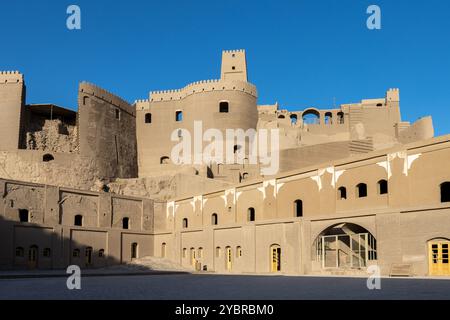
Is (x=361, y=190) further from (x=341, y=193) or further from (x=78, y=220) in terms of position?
(x=78, y=220)

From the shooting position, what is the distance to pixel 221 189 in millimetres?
35125

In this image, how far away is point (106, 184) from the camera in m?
46.0

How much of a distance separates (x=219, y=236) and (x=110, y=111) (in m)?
19.9

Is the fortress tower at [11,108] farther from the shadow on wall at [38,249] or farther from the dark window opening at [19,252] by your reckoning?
the dark window opening at [19,252]

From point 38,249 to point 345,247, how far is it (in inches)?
726

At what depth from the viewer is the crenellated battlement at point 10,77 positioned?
42844 millimetres

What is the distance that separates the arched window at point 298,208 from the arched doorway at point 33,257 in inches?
620

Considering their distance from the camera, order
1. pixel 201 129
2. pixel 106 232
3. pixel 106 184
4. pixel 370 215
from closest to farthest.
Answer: pixel 370 215 < pixel 106 232 < pixel 106 184 < pixel 201 129

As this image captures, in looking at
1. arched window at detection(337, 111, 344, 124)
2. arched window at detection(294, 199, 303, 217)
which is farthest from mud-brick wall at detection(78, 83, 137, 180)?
arched window at detection(294, 199, 303, 217)

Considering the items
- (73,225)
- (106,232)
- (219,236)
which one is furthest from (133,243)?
(219,236)

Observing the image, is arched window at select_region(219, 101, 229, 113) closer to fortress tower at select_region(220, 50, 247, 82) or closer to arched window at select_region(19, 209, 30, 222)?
fortress tower at select_region(220, 50, 247, 82)

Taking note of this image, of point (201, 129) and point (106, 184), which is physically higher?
point (201, 129)
